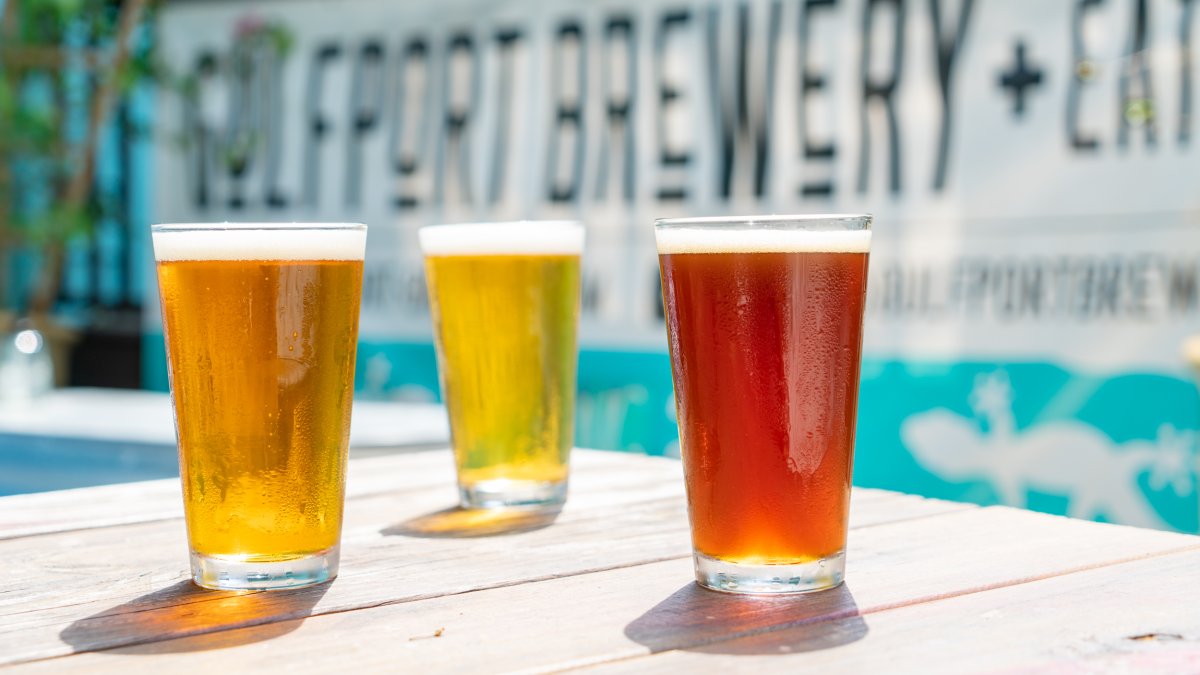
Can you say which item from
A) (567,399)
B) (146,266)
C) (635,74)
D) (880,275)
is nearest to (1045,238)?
(880,275)

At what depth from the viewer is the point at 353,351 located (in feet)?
2.94

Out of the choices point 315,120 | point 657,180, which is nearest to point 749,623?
point 657,180

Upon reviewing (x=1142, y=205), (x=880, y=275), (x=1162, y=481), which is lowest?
(x=1162, y=481)

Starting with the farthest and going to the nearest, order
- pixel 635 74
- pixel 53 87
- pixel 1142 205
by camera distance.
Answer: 1. pixel 53 87
2. pixel 635 74
3. pixel 1142 205

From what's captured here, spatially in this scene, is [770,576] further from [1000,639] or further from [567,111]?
[567,111]

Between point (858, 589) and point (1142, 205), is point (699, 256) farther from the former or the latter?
point (1142, 205)

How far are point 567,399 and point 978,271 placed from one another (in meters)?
2.82

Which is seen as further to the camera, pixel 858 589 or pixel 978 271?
pixel 978 271

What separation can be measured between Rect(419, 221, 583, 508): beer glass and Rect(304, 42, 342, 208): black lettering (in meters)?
4.27

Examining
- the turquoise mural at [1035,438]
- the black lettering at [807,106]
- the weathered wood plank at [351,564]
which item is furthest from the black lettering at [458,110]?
the weathered wood plank at [351,564]

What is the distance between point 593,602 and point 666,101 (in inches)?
148

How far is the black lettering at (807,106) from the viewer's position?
161 inches

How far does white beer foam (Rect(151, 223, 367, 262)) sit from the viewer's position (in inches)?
32.9

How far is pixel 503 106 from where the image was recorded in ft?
15.9
